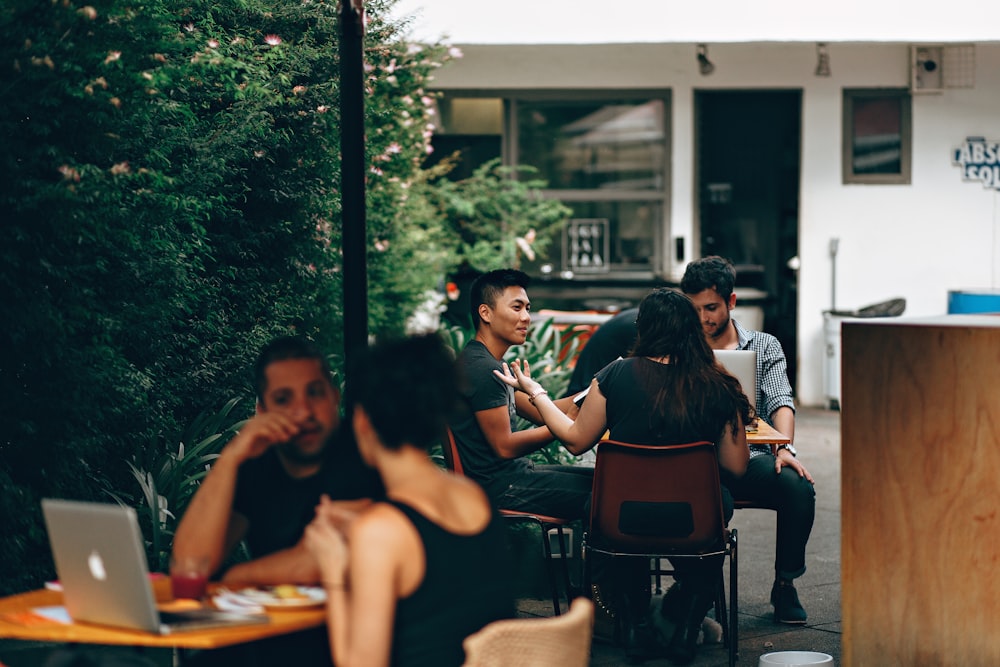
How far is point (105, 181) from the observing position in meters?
4.75

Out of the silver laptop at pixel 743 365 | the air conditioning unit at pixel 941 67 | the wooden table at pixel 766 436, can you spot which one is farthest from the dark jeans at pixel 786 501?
the air conditioning unit at pixel 941 67

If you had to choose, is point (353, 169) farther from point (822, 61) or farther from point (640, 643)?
point (822, 61)

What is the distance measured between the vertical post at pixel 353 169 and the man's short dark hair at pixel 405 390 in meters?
1.22

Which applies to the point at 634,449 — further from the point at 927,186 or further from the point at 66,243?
the point at 927,186

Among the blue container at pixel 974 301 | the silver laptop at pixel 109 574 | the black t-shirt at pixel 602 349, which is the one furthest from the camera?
the blue container at pixel 974 301

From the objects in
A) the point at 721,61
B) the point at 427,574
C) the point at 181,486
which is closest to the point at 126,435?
the point at 181,486

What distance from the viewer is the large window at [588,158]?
1267cm

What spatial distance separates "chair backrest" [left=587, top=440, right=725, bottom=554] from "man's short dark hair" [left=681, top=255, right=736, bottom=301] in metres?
1.20

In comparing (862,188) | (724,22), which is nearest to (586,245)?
(862,188)

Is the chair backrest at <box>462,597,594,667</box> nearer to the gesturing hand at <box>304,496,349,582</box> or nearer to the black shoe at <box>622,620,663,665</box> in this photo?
the gesturing hand at <box>304,496,349,582</box>

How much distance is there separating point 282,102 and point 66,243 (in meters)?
1.94

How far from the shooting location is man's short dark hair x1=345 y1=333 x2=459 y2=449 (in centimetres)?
282

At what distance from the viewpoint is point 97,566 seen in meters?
2.81

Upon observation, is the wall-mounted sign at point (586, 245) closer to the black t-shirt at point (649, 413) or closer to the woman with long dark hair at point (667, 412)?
the woman with long dark hair at point (667, 412)
